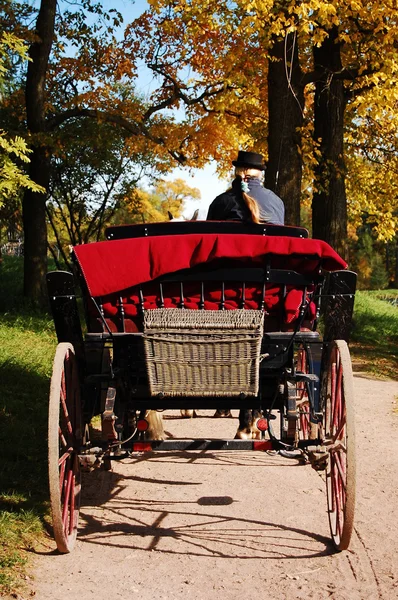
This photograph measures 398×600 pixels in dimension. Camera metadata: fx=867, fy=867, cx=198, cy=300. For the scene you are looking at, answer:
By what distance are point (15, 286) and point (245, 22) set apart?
37.9 ft

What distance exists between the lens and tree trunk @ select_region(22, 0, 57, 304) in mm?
18109

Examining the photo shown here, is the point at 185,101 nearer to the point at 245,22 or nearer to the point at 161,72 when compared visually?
the point at 161,72

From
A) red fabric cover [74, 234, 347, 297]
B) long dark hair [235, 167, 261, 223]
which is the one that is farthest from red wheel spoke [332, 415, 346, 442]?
long dark hair [235, 167, 261, 223]

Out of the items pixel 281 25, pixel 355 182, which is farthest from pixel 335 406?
pixel 355 182

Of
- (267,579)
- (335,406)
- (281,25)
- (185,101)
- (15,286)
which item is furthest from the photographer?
(15,286)

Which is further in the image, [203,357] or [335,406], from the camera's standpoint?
[335,406]

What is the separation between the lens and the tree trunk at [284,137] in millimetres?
14883

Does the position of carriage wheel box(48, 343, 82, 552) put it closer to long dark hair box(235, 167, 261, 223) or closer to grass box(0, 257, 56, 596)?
grass box(0, 257, 56, 596)

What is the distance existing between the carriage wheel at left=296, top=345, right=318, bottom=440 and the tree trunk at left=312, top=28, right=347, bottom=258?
8.80 metres

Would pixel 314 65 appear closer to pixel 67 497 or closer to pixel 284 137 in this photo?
pixel 284 137

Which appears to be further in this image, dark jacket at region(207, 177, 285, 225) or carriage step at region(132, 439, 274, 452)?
dark jacket at region(207, 177, 285, 225)

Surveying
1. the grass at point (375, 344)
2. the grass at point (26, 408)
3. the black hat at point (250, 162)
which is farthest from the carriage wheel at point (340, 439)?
the grass at point (375, 344)

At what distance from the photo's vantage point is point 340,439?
4.98 metres

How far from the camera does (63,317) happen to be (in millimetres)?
5359
